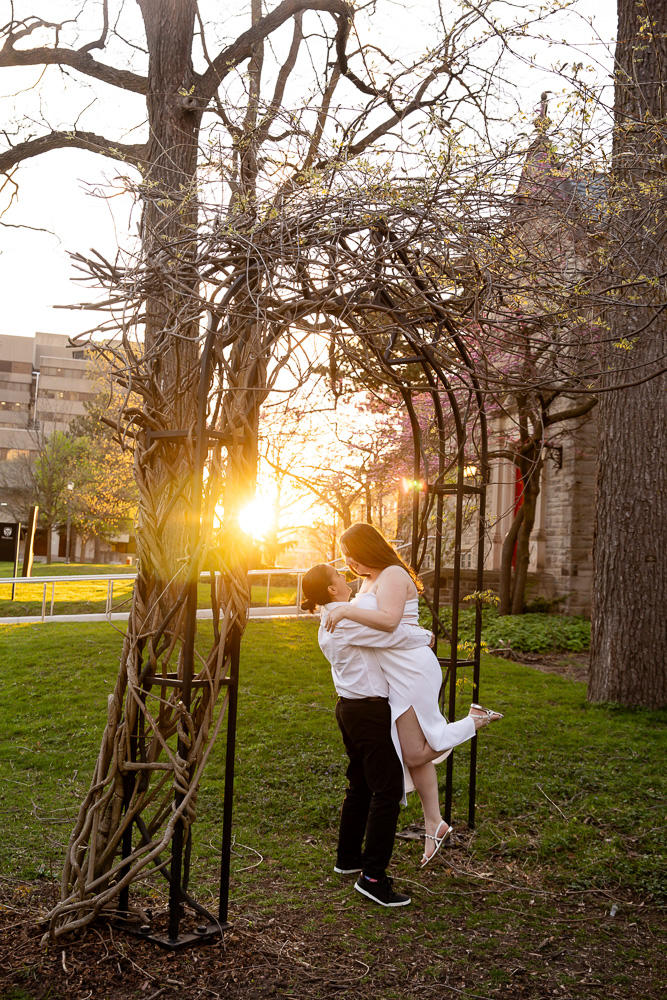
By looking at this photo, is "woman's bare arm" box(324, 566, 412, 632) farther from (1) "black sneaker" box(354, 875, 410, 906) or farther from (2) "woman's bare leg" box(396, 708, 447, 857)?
(1) "black sneaker" box(354, 875, 410, 906)

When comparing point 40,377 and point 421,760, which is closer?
point 421,760

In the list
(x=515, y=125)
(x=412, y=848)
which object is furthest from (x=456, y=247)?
(x=412, y=848)

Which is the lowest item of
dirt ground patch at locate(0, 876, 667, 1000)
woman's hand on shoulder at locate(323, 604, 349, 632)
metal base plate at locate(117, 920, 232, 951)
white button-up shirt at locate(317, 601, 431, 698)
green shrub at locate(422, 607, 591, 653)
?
dirt ground patch at locate(0, 876, 667, 1000)

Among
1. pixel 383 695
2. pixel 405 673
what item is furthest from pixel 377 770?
pixel 405 673

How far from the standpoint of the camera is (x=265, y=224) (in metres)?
3.68

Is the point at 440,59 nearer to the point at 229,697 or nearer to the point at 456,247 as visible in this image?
the point at 456,247

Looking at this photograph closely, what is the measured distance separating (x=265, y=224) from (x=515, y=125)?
1.49 metres

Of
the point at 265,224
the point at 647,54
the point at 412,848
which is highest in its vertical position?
the point at 647,54

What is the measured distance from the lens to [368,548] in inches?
173

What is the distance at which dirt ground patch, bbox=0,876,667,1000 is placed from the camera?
3404 millimetres

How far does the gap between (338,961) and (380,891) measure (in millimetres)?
670

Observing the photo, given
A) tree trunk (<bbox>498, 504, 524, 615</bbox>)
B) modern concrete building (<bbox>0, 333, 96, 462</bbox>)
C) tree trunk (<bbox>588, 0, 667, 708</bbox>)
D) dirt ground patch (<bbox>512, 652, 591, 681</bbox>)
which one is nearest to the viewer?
tree trunk (<bbox>588, 0, 667, 708</bbox>)

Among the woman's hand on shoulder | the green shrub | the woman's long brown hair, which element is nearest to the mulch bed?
the woman's hand on shoulder

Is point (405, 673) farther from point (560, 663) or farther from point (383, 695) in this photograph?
point (560, 663)
